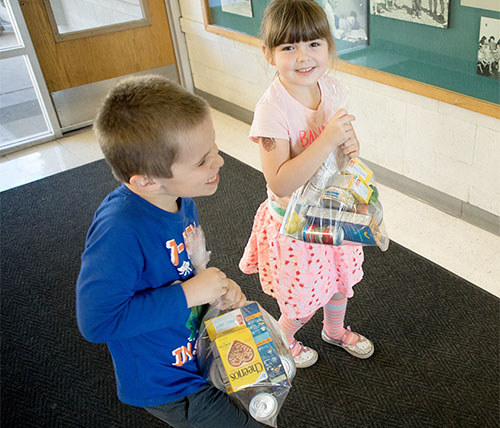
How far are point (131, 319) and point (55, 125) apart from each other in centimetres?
350

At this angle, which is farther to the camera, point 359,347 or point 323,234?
point 359,347

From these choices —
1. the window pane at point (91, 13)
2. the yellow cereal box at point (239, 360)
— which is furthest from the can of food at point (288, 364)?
the window pane at point (91, 13)

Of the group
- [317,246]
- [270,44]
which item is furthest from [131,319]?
[270,44]

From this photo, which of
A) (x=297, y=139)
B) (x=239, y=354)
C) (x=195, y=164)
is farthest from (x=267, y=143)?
(x=239, y=354)

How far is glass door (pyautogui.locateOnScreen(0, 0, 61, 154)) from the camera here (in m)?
3.70

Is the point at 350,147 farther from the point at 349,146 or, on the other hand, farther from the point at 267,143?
the point at 267,143

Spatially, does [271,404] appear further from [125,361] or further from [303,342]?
[303,342]

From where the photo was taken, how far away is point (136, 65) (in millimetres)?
4316

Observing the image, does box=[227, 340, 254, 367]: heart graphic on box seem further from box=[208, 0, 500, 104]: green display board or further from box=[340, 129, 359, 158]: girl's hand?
box=[208, 0, 500, 104]: green display board

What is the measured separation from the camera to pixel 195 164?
39.6 inches

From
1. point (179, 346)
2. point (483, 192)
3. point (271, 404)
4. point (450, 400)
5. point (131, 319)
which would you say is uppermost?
point (131, 319)

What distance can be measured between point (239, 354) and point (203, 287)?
196 millimetres

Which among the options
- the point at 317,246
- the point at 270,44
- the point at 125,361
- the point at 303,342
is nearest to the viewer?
the point at 125,361

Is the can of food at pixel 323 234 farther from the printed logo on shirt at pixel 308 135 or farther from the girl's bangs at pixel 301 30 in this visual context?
the girl's bangs at pixel 301 30
